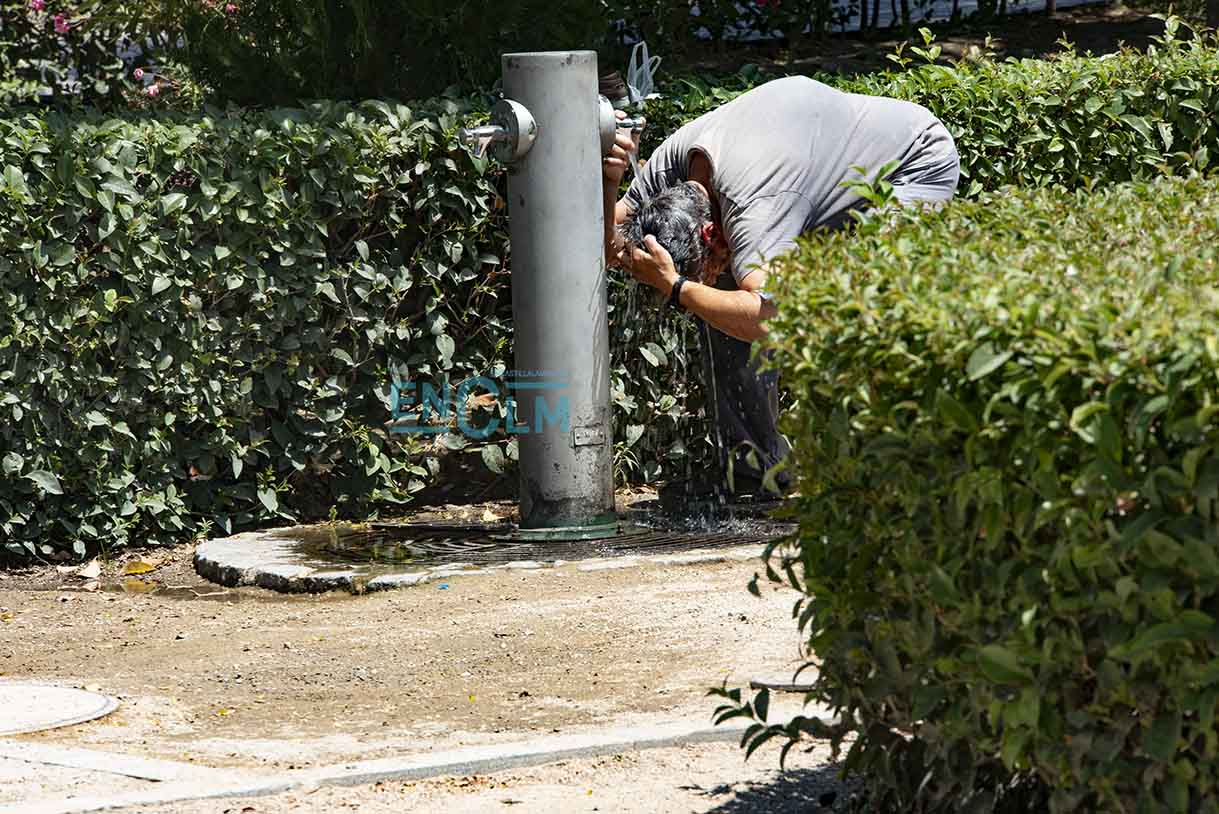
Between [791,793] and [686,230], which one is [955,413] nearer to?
[791,793]

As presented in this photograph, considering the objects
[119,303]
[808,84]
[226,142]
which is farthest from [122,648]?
[808,84]

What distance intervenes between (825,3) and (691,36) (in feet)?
3.51

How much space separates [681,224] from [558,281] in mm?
654

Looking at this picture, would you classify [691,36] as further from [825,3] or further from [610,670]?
[610,670]

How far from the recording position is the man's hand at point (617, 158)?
605 cm

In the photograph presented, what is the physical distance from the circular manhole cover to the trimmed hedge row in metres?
1.58

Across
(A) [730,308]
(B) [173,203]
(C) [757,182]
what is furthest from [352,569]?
(C) [757,182]

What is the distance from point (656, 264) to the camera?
17.9 feet

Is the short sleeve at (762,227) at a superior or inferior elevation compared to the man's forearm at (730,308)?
superior

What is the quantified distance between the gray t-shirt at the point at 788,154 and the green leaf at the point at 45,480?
2.28 m

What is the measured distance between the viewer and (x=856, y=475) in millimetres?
2797

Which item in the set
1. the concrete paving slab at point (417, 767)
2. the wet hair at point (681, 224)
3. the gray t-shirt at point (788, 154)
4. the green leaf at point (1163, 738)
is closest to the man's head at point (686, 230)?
the wet hair at point (681, 224)

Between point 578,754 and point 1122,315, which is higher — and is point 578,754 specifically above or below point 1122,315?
below

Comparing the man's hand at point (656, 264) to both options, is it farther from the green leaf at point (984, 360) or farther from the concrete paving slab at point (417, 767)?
the green leaf at point (984, 360)
